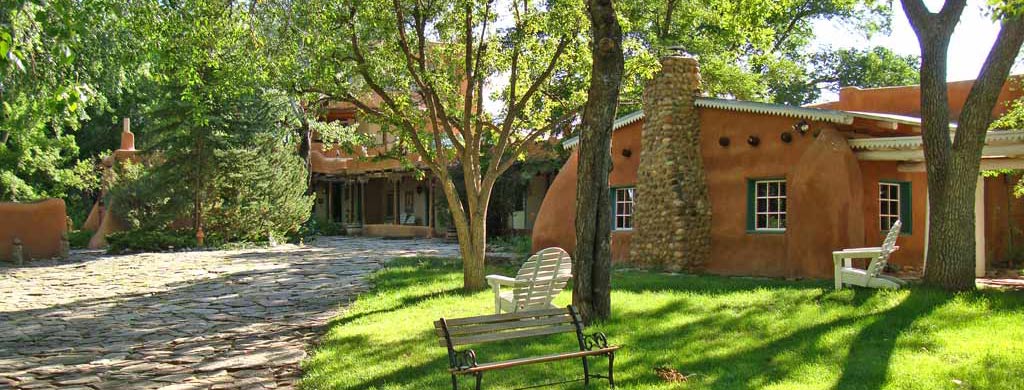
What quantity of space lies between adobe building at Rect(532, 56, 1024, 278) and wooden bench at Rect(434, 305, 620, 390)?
8.19 metres

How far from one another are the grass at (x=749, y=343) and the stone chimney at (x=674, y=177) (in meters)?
4.28

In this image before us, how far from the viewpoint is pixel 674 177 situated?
49.2ft

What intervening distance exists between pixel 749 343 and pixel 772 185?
315 inches

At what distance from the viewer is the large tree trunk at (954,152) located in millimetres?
9164

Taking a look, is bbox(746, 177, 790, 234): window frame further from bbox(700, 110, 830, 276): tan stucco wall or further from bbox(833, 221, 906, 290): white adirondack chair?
bbox(833, 221, 906, 290): white adirondack chair

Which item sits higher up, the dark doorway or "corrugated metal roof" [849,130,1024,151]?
"corrugated metal roof" [849,130,1024,151]

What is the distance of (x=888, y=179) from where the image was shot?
14359 mm

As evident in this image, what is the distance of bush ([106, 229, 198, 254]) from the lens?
67.3ft

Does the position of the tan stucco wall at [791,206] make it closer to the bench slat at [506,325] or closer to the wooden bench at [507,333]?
the wooden bench at [507,333]

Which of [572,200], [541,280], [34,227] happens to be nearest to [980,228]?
[572,200]

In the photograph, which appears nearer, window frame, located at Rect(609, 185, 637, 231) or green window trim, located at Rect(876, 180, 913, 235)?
green window trim, located at Rect(876, 180, 913, 235)

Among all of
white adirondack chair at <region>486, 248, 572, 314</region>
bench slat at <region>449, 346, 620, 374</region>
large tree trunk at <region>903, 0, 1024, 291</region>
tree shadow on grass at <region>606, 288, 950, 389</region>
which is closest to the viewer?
bench slat at <region>449, 346, 620, 374</region>

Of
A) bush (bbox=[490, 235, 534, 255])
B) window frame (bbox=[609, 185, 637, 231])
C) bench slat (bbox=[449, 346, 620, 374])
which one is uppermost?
window frame (bbox=[609, 185, 637, 231])

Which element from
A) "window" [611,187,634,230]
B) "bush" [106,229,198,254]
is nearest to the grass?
"window" [611,187,634,230]
